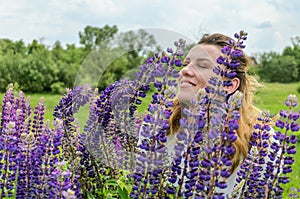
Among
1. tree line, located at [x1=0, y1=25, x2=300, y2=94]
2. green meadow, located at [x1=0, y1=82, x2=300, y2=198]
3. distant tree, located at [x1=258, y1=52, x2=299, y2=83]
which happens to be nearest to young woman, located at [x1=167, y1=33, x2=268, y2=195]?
green meadow, located at [x1=0, y1=82, x2=300, y2=198]

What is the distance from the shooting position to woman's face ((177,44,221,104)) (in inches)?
105

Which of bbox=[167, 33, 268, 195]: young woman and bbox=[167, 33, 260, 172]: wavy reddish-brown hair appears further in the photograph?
bbox=[167, 33, 260, 172]: wavy reddish-brown hair

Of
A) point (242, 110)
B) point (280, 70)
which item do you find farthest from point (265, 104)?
point (242, 110)

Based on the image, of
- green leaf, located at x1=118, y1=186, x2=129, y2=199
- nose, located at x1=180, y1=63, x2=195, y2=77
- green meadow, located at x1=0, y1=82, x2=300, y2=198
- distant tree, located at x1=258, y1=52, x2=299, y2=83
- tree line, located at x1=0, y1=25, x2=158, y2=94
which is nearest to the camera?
green leaf, located at x1=118, y1=186, x2=129, y2=199

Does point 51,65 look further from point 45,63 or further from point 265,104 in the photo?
point 265,104

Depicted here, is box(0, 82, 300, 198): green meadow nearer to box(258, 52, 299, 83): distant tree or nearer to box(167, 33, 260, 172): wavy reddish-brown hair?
box(167, 33, 260, 172): wavy reddish-brown hair

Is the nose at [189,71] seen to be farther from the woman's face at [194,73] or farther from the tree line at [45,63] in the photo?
the tree line at [45,63]

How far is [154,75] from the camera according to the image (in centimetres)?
256

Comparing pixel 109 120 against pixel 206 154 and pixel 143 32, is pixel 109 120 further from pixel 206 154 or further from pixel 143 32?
pixel 206 154

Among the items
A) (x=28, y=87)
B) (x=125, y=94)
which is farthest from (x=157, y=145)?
(x=28, y=87)

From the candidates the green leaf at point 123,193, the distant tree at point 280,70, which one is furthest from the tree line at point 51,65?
the green leaf at point 123,193

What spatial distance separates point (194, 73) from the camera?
267 centimetres

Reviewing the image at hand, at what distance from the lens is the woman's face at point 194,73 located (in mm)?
2662

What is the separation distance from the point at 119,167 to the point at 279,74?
27128mm
